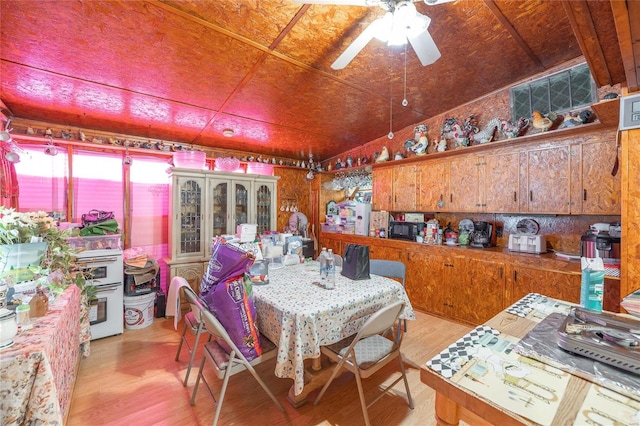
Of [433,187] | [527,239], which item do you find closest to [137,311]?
[433,187]

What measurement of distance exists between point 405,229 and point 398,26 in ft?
9.47

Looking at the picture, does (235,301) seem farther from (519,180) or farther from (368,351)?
(519,180)

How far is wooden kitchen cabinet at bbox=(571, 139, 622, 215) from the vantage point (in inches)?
92.4

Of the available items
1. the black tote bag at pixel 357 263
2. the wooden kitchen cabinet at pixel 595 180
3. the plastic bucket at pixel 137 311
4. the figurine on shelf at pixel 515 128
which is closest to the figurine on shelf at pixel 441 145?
the figurine on shelf at pixel 515 128

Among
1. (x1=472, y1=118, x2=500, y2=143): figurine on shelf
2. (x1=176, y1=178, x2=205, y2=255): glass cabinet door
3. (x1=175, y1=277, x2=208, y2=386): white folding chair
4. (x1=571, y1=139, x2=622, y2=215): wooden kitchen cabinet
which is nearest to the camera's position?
(x1=175, y1=277, x2=208, y2=386): white folding chair

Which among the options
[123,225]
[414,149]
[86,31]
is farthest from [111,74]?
[414,149]

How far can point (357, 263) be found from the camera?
225cm

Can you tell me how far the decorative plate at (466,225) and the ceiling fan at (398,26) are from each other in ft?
7.98

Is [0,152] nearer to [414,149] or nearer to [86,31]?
[86,31]

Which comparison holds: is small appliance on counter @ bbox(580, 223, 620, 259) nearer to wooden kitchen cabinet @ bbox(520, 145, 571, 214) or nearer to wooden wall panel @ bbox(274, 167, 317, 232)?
wooden kitchen cabinet @ bbox(520, 145, 571, 214)

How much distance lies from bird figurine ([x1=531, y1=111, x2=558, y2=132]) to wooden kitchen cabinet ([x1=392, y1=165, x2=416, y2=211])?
1.44 meters

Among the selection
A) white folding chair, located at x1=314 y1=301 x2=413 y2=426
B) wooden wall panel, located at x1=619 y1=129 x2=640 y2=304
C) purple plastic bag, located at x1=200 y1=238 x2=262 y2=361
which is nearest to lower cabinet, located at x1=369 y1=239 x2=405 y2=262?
white folding chair, located at x1=314 y1=301 x2=413 y2=426

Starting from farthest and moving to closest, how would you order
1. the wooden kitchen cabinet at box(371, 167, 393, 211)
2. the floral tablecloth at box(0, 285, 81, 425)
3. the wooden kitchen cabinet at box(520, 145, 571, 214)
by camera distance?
the wooden kitchen cabinet at box(371, 167, 393, 211)
the wooden kitchen cabinet at box(520, 145, 571, 214)
the floral tablecloth at box(0, 285, 81, 425)

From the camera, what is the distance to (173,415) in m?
1.76
